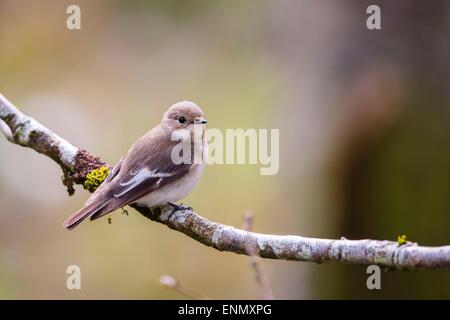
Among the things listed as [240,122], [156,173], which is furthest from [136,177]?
[240,122]

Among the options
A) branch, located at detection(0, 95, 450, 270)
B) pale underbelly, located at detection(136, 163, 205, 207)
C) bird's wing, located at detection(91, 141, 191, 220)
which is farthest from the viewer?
pale underbelly, located at detection(136, 163, 205, 207)

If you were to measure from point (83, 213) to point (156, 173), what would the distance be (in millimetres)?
658

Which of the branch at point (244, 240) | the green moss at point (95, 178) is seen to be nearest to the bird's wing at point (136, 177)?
the green moss at point (95, 178)

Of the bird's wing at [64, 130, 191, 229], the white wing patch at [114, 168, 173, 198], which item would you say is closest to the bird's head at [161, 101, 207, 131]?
the bird's wing at [64, 130, 191, 229]

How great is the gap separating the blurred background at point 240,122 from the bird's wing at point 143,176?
97.2 inches

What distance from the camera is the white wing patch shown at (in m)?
4.59

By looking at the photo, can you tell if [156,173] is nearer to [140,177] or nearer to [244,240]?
[140,177]

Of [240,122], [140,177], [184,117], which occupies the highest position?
[240,122]

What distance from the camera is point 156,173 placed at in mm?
4820

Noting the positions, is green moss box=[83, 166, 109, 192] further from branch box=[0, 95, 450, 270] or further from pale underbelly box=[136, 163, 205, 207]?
pale underbelly box=[136, 163, 205, 207]

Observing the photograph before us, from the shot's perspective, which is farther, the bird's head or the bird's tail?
the bird's head

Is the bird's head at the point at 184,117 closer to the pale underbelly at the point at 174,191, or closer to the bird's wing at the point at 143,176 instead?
the bird's wing at the point at 143,176

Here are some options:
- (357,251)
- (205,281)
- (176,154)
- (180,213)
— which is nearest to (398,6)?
(176,154)

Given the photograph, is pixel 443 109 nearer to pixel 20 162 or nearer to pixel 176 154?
pixel 176 154
